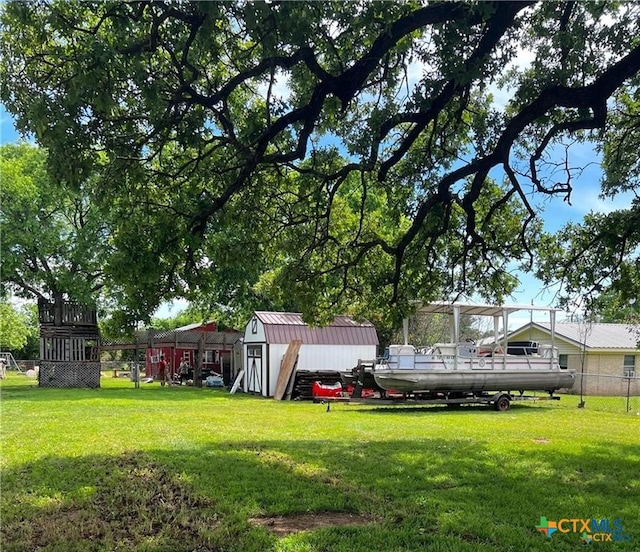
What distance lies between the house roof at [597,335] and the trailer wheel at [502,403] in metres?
11.2

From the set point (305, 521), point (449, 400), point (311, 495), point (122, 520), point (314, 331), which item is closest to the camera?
point (122, 520)

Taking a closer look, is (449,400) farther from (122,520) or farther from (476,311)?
(122,520)

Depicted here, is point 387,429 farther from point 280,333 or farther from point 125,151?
point 280,333

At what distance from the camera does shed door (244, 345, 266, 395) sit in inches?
886

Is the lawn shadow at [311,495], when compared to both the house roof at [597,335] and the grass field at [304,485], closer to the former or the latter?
the grass field at [304,485]

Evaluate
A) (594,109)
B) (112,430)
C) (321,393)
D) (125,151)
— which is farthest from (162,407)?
(594,109)

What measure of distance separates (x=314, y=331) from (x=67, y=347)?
1086 centimetres

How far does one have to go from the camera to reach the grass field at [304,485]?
488 cm

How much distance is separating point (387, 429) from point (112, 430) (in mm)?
5467

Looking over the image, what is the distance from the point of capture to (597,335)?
3003cm

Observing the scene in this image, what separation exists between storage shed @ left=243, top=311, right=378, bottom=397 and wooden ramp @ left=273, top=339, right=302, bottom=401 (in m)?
0.55

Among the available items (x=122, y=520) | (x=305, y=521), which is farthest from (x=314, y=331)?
(x=122, y=520)

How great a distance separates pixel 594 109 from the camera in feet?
22.2

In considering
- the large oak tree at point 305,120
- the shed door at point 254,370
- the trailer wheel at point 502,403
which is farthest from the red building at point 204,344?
the large oak tree at point 305,120
